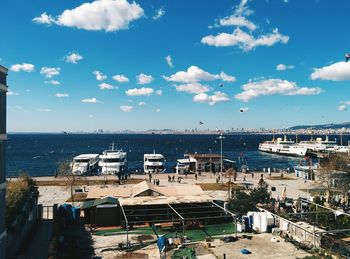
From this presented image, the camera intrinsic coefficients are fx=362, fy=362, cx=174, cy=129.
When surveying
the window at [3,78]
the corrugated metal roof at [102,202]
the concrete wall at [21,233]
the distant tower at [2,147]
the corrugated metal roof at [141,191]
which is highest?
the window at [3,78]

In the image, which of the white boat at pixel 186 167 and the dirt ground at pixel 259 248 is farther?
the white boat at pixel 186 167

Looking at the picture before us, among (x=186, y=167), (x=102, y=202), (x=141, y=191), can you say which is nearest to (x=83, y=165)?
(x=186, y=167)

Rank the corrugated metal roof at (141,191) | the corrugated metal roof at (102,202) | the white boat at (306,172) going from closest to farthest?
the corrugated metal roof at (102,202), the corrugated metal roof at (141,191), the white boat at (306,172)

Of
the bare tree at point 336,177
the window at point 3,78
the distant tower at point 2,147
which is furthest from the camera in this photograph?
the bare tree at point 336,177

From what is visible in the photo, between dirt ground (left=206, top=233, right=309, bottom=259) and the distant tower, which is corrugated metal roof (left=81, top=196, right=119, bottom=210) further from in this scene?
the distant tower

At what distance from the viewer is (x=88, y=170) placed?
7681 cm

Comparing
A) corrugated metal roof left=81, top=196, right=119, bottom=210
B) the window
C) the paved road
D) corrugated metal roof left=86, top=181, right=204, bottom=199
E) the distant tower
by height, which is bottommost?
the paved road

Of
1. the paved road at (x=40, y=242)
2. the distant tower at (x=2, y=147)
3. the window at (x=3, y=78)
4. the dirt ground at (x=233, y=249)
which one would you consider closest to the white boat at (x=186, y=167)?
the paved road at (x=40, y=242)

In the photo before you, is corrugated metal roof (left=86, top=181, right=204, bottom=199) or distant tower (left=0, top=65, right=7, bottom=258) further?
corrugated metal roof (left=86, top=181, right=204, bottom=199)

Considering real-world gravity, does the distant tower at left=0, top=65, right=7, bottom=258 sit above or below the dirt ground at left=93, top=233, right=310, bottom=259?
above

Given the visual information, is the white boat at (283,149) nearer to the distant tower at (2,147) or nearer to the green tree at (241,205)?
the green tree at (241,205)

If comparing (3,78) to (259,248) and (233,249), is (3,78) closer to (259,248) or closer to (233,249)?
(233,249)

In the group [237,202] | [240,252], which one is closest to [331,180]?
[237,202]

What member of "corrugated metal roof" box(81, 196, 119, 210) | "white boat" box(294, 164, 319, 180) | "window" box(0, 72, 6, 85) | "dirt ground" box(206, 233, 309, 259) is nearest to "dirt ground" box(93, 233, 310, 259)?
"dirt ground" box(206, 233, 309, 259)
